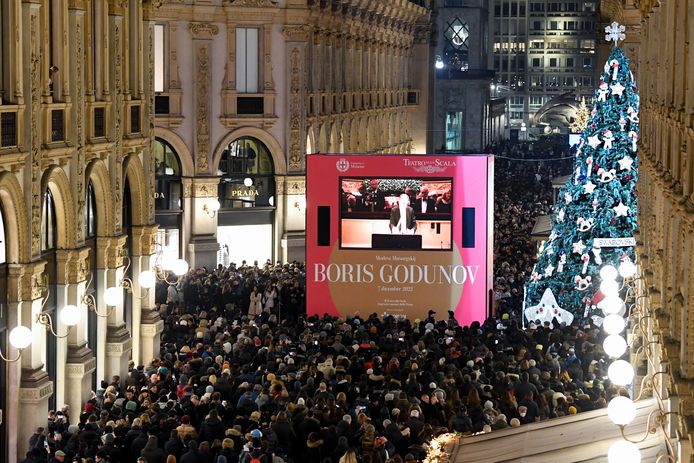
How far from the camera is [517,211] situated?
69.5 m

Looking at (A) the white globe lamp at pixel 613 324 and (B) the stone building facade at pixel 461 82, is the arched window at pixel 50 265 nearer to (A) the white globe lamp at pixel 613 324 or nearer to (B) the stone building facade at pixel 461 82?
(A) the white globe lamp at pixel 613 324

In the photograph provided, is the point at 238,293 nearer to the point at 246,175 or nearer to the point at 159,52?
the point at 159,52

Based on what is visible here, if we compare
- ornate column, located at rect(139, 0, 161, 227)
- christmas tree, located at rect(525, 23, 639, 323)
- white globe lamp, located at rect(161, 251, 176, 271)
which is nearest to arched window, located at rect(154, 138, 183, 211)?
white globe lamp, located at rect(161, 251, 176, 271)

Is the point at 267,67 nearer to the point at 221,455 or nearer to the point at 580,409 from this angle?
the point at 580,409

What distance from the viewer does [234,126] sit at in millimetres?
54781

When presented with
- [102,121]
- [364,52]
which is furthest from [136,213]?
[364,52]

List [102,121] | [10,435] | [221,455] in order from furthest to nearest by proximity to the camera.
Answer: [102,121], [10,435], [221,455]

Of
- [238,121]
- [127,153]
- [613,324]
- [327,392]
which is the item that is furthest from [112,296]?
[238,121]

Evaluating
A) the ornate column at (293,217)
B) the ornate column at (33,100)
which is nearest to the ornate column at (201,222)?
the ornate column at (293,217)

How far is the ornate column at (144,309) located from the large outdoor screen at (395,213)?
5323mm

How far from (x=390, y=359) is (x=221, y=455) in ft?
29.2

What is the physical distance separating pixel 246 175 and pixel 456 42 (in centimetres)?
7765

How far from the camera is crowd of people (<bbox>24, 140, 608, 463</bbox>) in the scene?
24562 mm

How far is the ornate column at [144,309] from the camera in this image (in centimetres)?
3650
